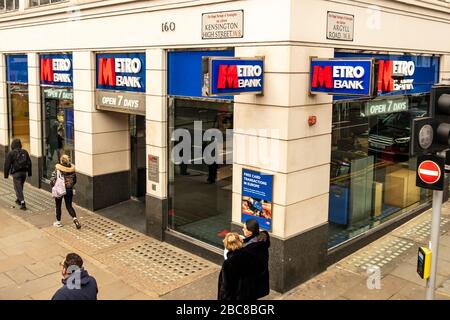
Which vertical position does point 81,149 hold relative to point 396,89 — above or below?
below

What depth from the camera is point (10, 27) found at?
14.6m

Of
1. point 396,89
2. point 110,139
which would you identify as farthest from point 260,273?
point 110,139

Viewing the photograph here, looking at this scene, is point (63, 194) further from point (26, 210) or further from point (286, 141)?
point (286, 141)

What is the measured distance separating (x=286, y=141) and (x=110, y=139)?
5.68 m

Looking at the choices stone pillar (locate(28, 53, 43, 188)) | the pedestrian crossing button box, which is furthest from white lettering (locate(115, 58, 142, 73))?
the pedestrian crossing button box

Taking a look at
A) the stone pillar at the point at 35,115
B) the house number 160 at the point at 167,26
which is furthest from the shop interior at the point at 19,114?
the house number 160 at the point at 167,26

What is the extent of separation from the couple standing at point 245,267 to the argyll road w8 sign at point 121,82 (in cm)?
496

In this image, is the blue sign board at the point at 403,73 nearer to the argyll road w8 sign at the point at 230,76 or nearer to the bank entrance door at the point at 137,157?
the argyll road w8 sign at the point at 230,76

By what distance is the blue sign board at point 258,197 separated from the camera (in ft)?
25.7

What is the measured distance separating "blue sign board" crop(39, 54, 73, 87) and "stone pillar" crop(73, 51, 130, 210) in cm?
43

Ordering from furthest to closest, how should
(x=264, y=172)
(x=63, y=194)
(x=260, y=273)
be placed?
(x=63, y=194)
(x=264, y=172)
(x=260, y=273)

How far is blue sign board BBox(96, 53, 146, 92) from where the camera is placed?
33.9 ft

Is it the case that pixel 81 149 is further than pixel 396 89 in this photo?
Yes

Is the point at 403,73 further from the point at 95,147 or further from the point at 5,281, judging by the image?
the point at 5,281
